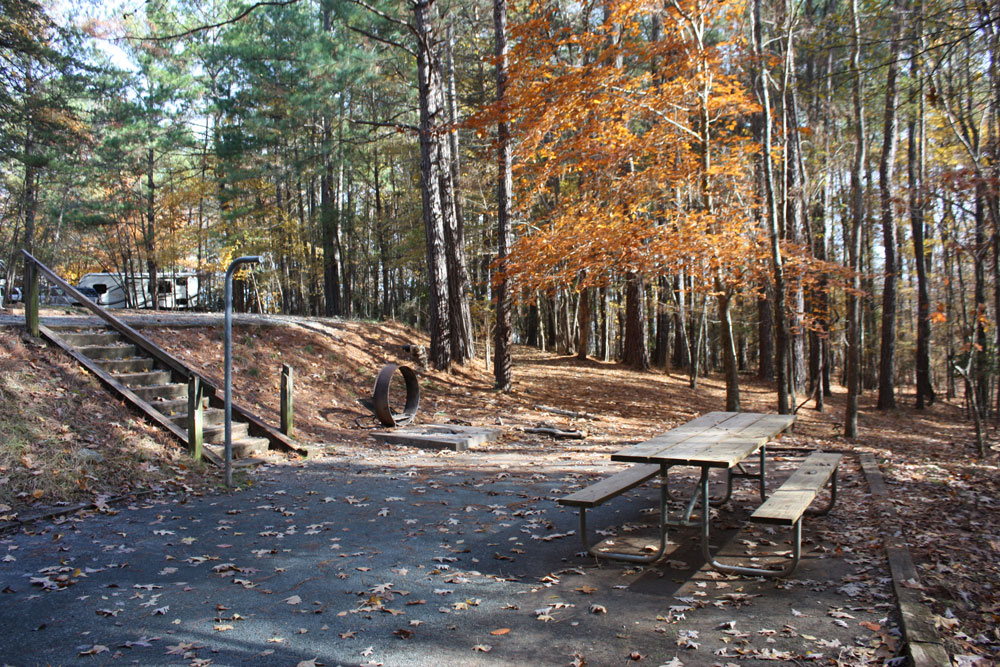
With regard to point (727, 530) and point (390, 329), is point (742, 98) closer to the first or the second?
point (727, 530)

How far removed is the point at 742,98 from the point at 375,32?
39.9ft

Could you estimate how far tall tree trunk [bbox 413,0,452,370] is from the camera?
14.5 m

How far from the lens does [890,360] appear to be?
696 inches

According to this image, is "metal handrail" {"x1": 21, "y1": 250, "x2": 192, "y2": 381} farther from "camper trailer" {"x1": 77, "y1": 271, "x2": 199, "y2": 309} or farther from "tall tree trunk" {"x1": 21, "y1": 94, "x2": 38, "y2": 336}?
"camper trailer" {"x1": 77, "y1": 271, "x2": 199, "y2": 309}

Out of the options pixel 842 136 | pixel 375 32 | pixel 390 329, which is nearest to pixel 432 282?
pixel 390 329

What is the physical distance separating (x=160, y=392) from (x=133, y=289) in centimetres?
2701

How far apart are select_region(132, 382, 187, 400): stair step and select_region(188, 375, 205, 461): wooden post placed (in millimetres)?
1151

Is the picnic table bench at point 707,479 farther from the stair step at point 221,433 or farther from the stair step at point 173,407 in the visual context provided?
the stair step at point 173,407

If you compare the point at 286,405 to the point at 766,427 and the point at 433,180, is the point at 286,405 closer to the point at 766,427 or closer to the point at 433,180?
the point at 766,427

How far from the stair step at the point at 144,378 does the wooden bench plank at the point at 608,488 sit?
21.3ft

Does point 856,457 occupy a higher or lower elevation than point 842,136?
lower

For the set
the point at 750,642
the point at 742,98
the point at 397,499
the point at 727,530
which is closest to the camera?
the point at 750,642

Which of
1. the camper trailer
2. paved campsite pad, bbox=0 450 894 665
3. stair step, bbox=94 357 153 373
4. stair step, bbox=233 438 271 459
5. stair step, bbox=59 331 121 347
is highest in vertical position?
the camper trailer

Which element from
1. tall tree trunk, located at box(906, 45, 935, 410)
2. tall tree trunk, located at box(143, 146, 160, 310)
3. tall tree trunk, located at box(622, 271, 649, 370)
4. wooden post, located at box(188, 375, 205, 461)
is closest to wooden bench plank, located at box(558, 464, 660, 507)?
wooden post, located at box(188, 375, 205, 461)
